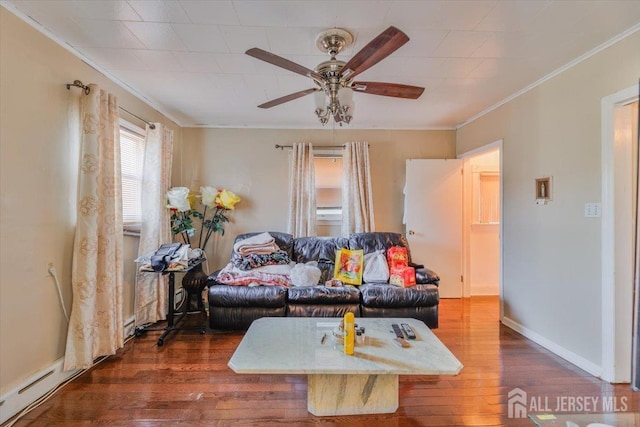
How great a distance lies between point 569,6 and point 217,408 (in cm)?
326

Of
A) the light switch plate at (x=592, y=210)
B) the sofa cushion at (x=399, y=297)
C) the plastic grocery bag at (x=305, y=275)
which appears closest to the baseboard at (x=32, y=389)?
the plastic grocery bag at (x=305, y=275)

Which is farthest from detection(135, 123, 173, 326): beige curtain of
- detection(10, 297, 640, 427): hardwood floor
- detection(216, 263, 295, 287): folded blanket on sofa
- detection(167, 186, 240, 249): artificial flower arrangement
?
detection(216, 263, 295, 287): folded blanket on sofa

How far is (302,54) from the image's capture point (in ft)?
7.35

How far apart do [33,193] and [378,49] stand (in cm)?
236

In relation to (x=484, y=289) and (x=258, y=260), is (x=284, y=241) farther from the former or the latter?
(x=484, y=289)

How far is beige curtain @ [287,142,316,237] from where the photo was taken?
4.00m

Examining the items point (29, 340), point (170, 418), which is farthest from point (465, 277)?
point (29, 340)

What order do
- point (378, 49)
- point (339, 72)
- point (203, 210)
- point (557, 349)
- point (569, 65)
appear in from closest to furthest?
point (378, 49)
point (339, 72)
point (569, 65)
point (557, 349)
point (203, 210)

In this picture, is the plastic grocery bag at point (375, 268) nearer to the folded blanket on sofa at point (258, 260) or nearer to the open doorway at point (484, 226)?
the folded blanket on sofa at point (258, 260)

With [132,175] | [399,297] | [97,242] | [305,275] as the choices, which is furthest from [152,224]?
[399,297]

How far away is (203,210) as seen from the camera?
4.11 metres

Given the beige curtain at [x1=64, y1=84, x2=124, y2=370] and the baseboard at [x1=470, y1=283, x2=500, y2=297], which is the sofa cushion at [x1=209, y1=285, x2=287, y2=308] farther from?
the baseboard at [x1=470, y1=283, x2=500, y2=297]

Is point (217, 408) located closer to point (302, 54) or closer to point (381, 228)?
point (302, 54)

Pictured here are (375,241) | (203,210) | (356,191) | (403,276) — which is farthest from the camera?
(203,210)
